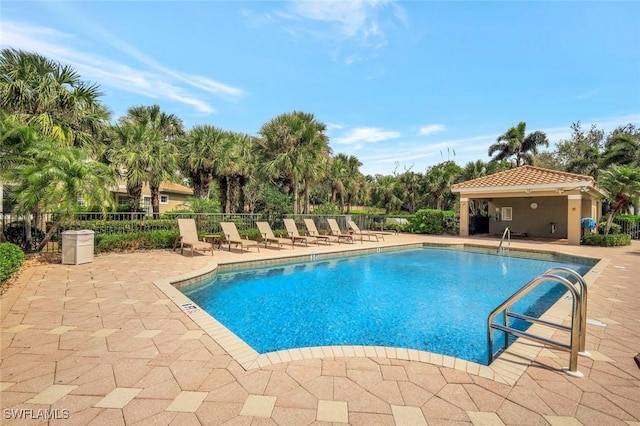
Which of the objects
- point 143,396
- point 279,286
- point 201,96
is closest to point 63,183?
point 279,286

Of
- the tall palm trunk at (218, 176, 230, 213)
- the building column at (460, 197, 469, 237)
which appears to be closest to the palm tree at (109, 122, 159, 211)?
the tall palm trunk at (218, 176, 230, 213)

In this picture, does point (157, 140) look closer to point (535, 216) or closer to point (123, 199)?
point (123, 199)

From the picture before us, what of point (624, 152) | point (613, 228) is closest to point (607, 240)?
point (613, 228)

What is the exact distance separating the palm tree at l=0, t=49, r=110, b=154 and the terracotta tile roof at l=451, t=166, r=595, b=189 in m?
19.1

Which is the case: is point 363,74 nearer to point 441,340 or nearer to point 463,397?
point 441,340

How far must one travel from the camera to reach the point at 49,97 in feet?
35.1

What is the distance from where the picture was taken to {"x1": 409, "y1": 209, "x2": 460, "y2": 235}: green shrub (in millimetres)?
20125

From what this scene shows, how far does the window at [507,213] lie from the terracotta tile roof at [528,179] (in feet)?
8.41

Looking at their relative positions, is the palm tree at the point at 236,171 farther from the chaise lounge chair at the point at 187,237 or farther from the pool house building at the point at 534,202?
the pool house building at the point at 534,202

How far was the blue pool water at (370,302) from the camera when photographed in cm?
483

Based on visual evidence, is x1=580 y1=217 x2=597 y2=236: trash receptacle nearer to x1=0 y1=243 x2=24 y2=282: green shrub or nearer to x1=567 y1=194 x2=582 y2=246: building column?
x1=567 y1=194 x2=582 y2=246: building column

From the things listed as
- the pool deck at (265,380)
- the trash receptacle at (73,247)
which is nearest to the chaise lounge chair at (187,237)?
the trash receptacle at (73,247)

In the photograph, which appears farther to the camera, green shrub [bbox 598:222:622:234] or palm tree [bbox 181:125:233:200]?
palm tree [bbox 181:125:233:200]

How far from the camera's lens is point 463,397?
8.39ft
